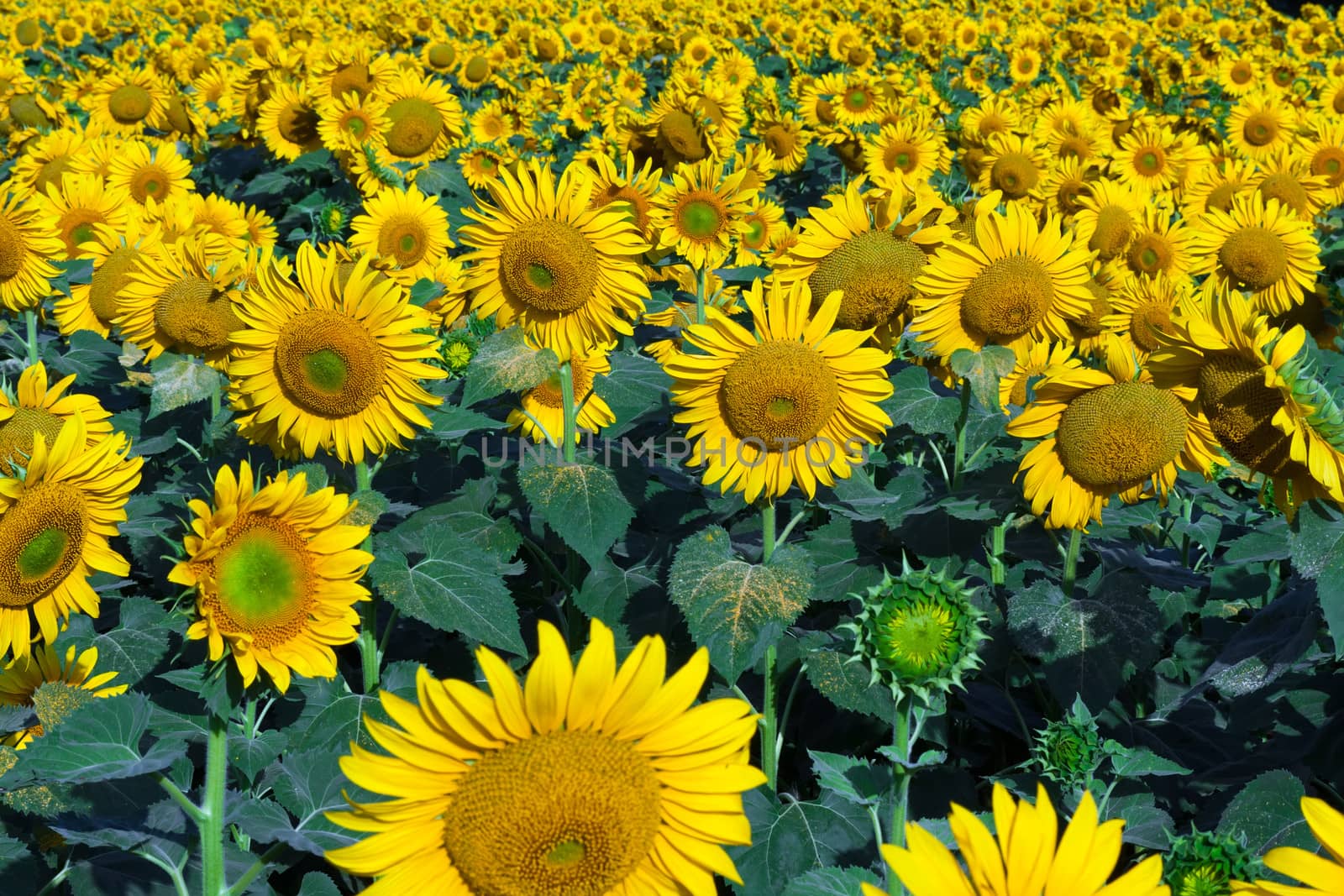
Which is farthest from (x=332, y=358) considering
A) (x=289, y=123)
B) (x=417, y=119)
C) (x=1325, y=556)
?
(x=289, y=123)

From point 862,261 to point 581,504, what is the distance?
108 cm

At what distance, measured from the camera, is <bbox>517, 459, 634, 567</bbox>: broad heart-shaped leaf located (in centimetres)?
252

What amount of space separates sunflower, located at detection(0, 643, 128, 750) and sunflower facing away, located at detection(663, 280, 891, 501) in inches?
58.4

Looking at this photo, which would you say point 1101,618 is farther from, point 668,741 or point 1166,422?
point 668,741

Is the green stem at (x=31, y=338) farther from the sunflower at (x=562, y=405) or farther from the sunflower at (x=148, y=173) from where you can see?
the sunflower at (x=562, y=405)

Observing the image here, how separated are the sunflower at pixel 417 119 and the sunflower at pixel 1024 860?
18.5 ft

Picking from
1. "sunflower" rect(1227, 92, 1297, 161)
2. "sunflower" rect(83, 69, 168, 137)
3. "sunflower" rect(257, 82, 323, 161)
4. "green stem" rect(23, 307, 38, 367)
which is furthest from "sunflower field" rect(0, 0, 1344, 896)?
"sunflower" rect(83, 69, 168, 137)

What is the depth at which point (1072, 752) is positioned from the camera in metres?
2.09

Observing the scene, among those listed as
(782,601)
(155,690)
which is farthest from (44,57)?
(782,601)

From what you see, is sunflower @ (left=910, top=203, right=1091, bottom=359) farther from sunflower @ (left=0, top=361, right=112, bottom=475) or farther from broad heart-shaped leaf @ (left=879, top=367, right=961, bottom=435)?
sunflower @ (left=0, top=361, right=112, bottom=475)

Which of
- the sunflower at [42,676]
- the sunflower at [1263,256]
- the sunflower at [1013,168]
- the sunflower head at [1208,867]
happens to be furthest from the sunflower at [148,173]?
the sunflower head at [1208,867]

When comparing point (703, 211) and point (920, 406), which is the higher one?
point (703, 211)

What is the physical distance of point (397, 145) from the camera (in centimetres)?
625

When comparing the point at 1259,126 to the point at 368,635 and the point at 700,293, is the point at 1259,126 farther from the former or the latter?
the point at 368,635
